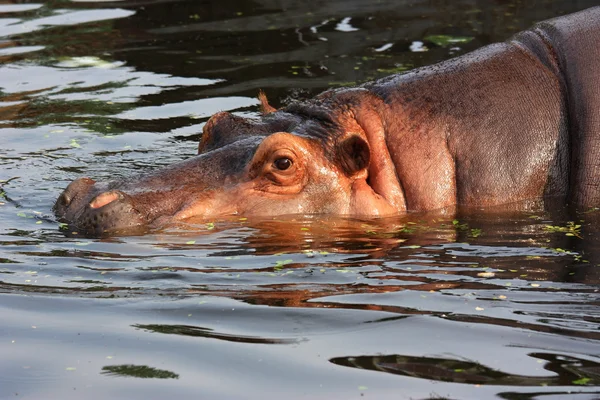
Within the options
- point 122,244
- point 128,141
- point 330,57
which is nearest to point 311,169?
point 122,244

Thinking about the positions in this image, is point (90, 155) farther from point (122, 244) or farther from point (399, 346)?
point (399, 346)

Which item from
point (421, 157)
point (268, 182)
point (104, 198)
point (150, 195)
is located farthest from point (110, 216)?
point (421, 157)

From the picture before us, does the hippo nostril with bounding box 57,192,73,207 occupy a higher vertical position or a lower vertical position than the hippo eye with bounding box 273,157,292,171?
lower

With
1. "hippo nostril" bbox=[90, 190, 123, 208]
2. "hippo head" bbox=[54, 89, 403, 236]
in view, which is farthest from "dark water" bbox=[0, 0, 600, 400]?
"hippo nostril" bbox=[90, 190, 123, 208]

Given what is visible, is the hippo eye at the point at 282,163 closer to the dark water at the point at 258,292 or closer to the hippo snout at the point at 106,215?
the dark water at the point at 258,292

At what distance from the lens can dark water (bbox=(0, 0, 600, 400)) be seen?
4.36 meters

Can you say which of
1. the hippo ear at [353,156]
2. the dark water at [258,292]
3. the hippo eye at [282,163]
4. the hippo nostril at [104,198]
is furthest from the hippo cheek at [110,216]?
the hippo ear at [353,156]

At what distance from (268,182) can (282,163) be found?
0.19 metres

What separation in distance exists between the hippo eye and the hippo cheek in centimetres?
90

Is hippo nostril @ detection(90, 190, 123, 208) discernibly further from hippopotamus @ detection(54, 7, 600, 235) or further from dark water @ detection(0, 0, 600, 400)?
dark water @ detection(0, 0, 600, 400)

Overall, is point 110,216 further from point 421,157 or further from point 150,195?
point 421,157

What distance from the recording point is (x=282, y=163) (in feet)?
22.7

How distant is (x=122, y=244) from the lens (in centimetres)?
646

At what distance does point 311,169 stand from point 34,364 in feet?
9.39
